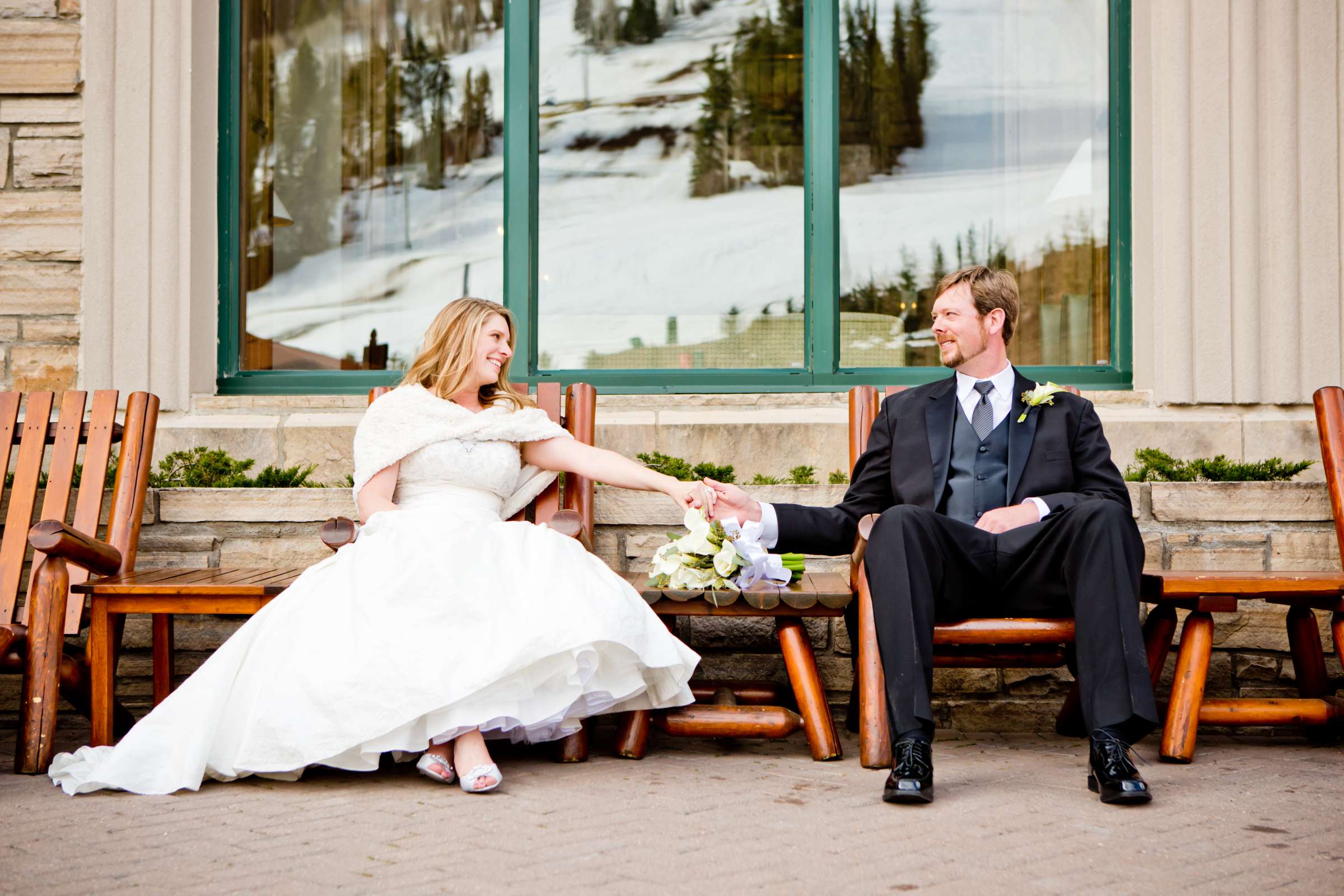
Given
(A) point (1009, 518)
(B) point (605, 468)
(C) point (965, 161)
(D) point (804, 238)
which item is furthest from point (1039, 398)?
(C) point (965, 161)

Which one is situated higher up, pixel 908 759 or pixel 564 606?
pixel 564 606

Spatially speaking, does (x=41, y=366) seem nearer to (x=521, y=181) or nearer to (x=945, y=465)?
(x=521, y=181)

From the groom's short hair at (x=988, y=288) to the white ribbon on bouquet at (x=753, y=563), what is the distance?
105 cm

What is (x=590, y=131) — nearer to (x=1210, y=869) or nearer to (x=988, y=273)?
(x=988, y=273)

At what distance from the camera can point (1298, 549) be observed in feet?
13.0

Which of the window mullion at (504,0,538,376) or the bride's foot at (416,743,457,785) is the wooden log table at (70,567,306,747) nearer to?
the bride's foot at (416,743,457,785)

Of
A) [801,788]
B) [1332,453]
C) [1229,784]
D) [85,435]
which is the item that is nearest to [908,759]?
[801,788]

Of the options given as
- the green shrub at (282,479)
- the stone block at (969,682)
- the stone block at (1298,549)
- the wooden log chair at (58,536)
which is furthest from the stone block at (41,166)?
the stone block at (1298,549)

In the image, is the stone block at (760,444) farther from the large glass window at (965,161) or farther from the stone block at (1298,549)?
the stone block at (1298,549)

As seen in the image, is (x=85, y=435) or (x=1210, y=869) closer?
(x=1210, y=869)

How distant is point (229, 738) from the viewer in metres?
3.01

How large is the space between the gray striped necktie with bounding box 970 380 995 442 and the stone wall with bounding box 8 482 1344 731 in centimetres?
61

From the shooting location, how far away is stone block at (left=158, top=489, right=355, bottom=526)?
4.06m

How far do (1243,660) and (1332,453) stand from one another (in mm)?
747
